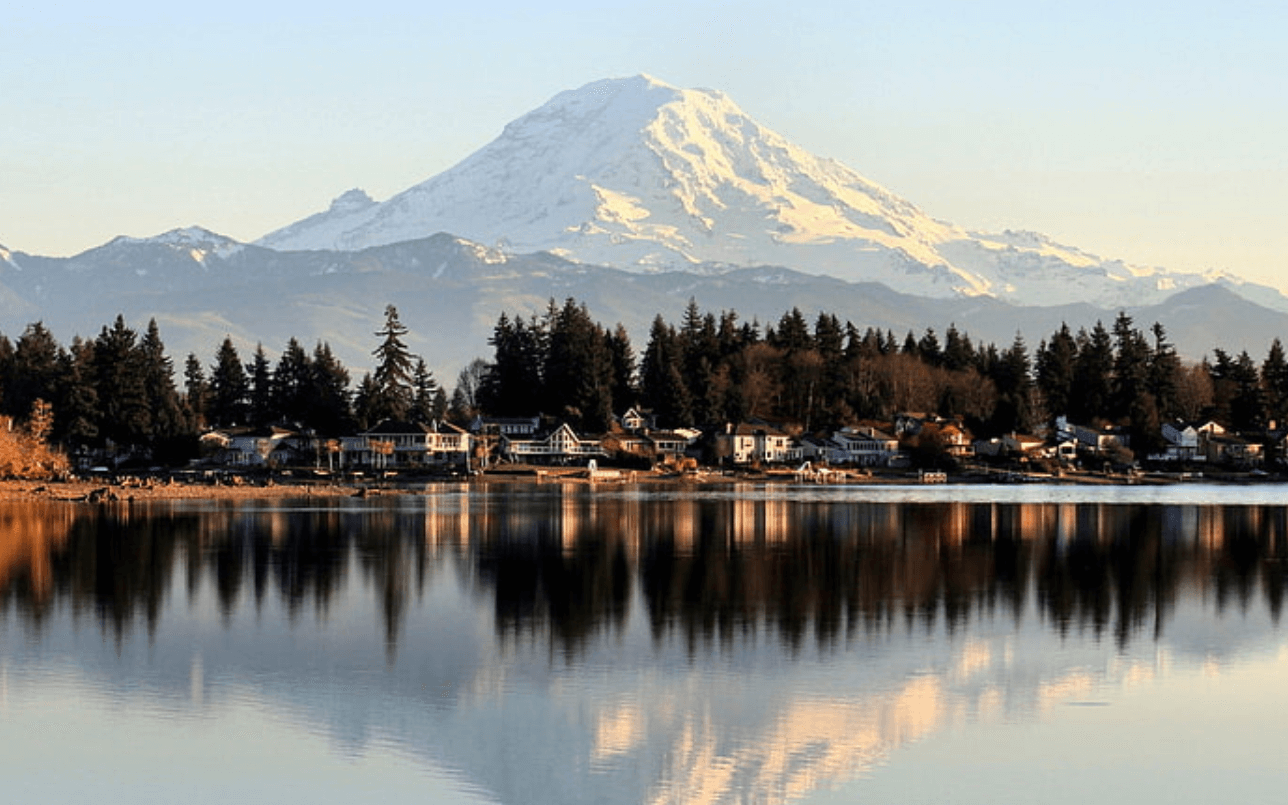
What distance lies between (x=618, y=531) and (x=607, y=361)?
78.0 m

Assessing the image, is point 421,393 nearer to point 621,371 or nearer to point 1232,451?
point 621,371

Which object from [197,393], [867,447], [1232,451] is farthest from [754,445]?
[197,393]

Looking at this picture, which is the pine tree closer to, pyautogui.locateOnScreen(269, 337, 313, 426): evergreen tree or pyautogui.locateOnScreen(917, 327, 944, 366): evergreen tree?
pyautogui.locateOnScreen(269, 337, 313, 426): evergreen tree

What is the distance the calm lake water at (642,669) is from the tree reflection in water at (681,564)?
0.75 feet

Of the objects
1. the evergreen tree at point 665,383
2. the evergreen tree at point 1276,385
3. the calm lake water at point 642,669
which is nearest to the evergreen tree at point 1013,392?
the evergreen tree at point 1276,385

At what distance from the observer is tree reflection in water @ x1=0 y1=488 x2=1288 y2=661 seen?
131 ft

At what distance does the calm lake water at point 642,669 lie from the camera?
79.8 ft

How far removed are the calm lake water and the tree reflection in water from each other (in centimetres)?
23

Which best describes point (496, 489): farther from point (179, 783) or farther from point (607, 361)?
point (179, 783)

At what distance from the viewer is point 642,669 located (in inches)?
1257

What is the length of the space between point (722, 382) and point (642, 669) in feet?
370

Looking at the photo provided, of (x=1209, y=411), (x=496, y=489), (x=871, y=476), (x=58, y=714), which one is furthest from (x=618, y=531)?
(x=1209, y=411)

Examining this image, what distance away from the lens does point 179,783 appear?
23906 millimetres

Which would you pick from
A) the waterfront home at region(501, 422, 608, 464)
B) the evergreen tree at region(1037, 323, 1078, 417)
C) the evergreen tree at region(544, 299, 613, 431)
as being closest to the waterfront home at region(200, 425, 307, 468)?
the waterfront home at region(501, 422, 608, 464)
